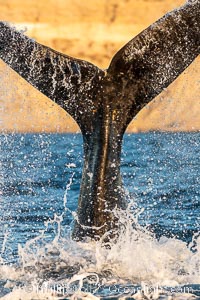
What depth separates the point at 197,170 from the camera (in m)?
37.1

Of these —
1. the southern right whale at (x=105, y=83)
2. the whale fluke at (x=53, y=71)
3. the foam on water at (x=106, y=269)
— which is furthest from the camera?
the whale fluke at (x=53, y=71)

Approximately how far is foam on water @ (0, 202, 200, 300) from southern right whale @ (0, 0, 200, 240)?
0.24m

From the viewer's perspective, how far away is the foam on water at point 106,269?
7891 millimetres

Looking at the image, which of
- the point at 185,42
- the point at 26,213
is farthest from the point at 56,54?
the point at 26,213

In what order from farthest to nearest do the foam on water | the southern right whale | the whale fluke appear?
the whale fluke → the southern right whale → the foam on water

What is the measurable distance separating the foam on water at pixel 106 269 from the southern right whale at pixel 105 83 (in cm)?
24

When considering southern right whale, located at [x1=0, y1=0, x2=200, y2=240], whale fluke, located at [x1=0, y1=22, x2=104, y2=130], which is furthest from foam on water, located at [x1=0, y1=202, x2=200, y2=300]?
whale fluke, located at [x1=0, y1=22, x2=104, y2=130]

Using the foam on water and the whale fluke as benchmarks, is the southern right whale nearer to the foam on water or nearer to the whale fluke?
the whale fluke

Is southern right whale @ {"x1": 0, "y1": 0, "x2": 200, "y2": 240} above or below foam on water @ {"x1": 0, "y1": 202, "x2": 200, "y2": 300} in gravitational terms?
above

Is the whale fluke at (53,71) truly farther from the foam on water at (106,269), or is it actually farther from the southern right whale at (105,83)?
the foam on water at (106,269)

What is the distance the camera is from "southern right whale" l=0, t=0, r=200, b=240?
353 inches

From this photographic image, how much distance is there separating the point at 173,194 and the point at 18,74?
35.3 feet

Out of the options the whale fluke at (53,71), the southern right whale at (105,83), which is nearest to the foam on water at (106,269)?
the southern right whale at (105,83)

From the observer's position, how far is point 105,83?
929 cm
